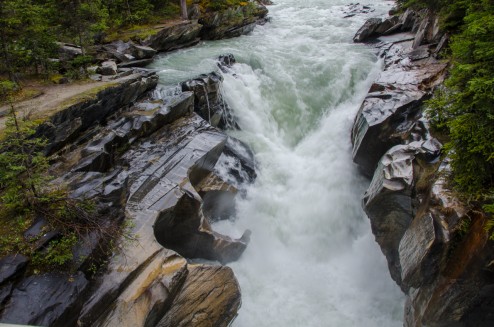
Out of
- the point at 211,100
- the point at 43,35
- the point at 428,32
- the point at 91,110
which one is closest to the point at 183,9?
the point at 43,35

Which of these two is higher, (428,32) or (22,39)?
(22,39)

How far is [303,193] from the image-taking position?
12.8 meters

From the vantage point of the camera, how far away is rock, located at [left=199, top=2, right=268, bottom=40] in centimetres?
2559

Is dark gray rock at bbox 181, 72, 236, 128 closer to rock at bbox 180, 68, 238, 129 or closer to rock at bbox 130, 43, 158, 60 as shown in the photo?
rock at bbox 180, 68, 238, 129

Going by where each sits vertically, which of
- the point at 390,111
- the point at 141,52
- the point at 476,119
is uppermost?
the point at 476,119

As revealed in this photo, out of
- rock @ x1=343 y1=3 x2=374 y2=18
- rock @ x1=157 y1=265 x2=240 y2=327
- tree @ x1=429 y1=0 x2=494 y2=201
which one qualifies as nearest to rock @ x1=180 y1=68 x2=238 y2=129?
rock @ x1=157 y1=265 x2=240 y2=327

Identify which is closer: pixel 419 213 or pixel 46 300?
pixel 46 300

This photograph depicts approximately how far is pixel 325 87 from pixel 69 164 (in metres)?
12.6

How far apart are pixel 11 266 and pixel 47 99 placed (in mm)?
7177

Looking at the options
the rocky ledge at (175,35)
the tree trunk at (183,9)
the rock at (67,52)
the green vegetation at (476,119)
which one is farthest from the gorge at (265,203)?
the tree trunk at (183,9)

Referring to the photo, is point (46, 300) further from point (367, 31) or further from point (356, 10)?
point (356, 10)

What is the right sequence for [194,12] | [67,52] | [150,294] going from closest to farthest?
1. [150,294]
2. [67,52]
3. [194,12]

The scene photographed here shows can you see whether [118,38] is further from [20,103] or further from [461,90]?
[461,90]

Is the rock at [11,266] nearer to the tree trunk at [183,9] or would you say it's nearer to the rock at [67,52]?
the rock at [67,52]
